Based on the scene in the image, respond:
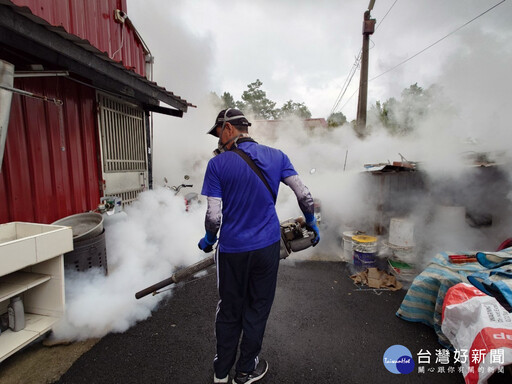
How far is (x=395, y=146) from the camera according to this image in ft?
26.5

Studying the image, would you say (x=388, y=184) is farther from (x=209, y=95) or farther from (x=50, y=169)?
(x=209, y=95)

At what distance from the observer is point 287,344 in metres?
2.87

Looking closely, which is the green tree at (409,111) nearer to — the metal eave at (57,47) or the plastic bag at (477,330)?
the plastic bag at (477,330)

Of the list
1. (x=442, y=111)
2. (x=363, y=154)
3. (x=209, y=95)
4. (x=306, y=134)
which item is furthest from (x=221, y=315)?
(x=209, y=95)

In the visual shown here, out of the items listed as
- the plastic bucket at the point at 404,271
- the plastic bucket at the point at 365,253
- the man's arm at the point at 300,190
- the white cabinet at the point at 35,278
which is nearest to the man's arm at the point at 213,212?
the man's arm at the point at 300,190

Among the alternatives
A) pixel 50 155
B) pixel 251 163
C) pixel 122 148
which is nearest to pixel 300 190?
pixel 251 163

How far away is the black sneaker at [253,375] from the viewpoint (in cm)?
230

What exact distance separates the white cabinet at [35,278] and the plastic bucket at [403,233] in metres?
5.11

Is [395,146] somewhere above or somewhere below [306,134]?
below

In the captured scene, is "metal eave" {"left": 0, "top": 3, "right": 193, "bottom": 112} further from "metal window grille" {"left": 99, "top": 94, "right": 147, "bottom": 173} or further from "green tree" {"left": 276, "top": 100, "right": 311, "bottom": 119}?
"green tree" {"left": 276, "top": 100, "right": 311, "bottom": 119}

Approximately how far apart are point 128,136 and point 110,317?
4.03 metres

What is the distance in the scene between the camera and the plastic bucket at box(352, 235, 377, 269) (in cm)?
462

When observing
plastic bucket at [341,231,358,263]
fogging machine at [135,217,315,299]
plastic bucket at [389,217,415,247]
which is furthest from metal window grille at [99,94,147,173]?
plastic bucket at [389,217,415,247]

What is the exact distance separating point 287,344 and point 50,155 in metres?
4.25
